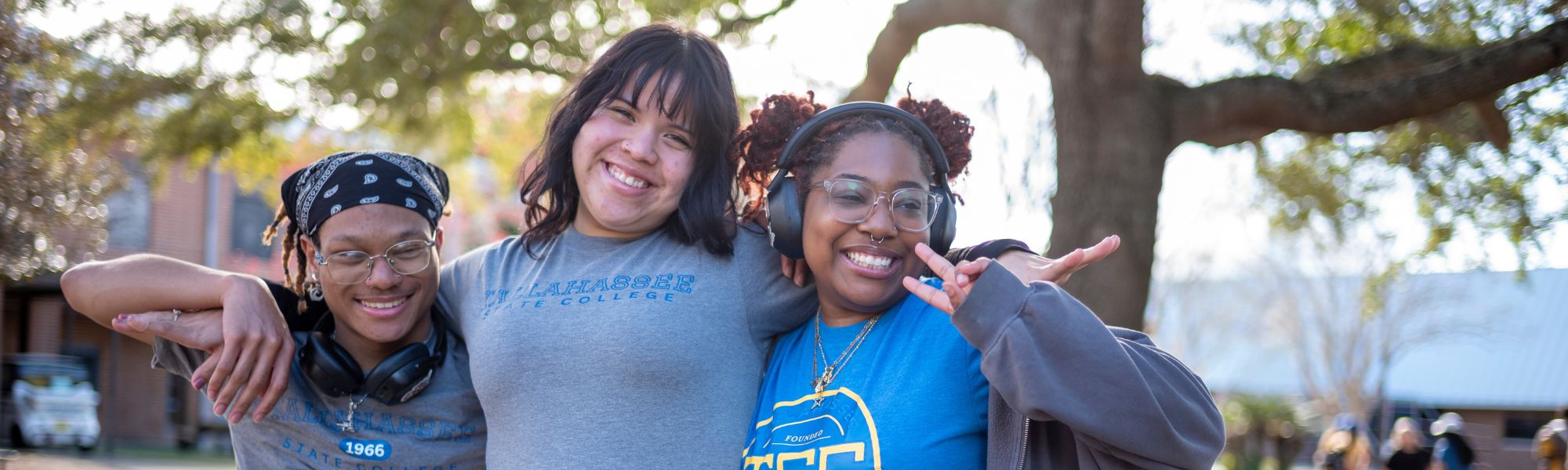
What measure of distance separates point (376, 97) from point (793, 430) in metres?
7.83

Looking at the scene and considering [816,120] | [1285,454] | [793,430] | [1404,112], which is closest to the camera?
[793,430]

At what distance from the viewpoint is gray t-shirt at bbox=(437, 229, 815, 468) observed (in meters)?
2.66

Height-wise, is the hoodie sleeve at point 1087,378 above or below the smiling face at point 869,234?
below

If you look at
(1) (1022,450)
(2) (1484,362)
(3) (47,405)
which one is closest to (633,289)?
(1) (1022,450)

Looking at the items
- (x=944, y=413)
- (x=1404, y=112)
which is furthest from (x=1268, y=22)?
(x=944, y=413)

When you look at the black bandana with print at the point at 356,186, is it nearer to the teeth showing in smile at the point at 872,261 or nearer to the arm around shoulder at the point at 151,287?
the arm around shoulder at the point at 151,287

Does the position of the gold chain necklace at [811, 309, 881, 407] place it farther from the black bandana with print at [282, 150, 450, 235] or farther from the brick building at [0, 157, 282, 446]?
the brick building at [0, 157, 282, 446]

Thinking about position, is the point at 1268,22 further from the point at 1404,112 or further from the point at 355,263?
the point at 355,263

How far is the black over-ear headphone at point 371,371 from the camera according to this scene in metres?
3.00

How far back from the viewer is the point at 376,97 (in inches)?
372

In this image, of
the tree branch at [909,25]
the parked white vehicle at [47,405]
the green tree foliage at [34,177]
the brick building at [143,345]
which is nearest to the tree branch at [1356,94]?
the tree branch at [909,25]

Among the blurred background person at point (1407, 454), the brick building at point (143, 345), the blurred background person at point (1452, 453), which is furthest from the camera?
the brick building at point (143, 345)

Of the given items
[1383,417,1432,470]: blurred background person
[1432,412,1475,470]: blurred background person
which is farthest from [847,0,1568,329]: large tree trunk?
[1383,417,1432,470]: blurred background person

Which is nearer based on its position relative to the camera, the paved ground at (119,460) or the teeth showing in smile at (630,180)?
the teeth showing in smile at (630,180)
